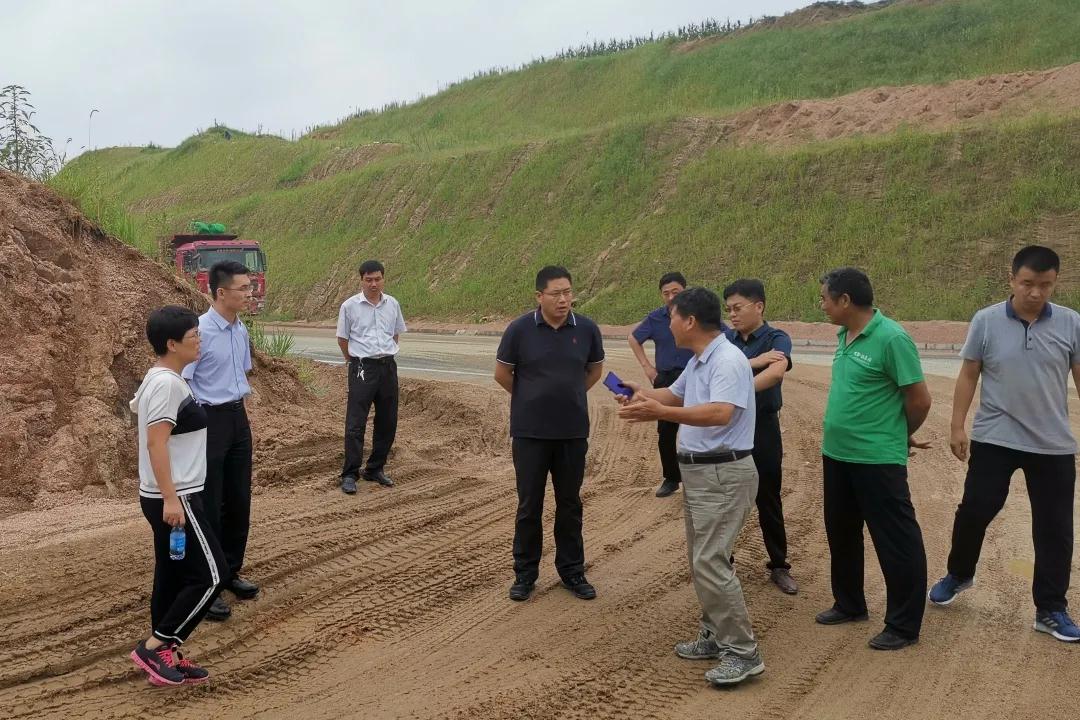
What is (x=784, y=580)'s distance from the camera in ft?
18.6

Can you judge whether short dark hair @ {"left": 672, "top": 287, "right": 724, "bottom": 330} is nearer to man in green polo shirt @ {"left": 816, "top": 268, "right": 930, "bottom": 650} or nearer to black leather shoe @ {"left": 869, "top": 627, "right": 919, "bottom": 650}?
man in green polo shirt @ {"left": 816, "top": 268, "right": 930, "bottom": 650}

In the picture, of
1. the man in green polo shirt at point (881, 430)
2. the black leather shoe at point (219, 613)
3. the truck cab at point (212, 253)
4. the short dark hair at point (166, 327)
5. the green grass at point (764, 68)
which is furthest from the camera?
the green grass at point (764, 68)

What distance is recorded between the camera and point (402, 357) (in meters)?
17.9

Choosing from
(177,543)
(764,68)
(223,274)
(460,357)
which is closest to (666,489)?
(223,274)

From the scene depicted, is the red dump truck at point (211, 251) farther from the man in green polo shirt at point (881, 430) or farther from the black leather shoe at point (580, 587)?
the man in green polo shirt at point (881, 430)

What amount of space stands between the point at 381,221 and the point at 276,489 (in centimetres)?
3125

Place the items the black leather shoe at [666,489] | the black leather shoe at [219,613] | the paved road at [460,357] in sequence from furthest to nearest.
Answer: the paved road at [460,357] → the black leather shoe at [666,489] → the black leather shoe at [219,613]

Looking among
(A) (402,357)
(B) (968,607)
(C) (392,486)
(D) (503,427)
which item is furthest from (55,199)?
(A) (402,357)

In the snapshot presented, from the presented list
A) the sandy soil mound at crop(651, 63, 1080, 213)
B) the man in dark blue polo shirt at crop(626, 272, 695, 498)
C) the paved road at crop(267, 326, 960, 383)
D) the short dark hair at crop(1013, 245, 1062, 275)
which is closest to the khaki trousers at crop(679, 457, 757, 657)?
the short dark hair at crop(1013, 245, 1062, 275)

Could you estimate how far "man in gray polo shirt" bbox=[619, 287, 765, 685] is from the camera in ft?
14.1

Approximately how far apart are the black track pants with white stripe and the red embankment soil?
31cm

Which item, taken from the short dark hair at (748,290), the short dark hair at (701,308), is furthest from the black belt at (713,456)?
the short dark hair at (748,290)

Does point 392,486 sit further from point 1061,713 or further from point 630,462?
point 1061,713

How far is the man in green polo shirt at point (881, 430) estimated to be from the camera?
4.72 meters
